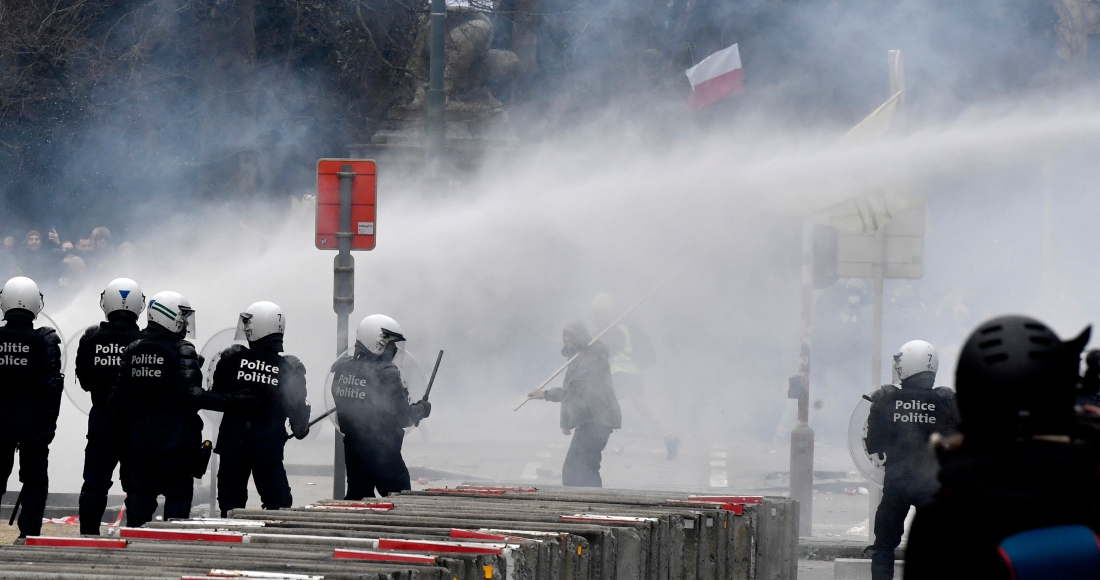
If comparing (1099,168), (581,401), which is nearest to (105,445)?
(581,401)

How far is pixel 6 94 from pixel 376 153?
492 centimetres

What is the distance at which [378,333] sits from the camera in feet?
25.9

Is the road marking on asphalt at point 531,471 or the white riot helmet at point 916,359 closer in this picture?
the white riot helmet at point 916,359

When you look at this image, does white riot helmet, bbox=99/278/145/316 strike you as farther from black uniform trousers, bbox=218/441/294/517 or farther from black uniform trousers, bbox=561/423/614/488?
black uniform trousers, bbox=561/423/614/488

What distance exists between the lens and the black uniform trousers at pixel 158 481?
7562mm

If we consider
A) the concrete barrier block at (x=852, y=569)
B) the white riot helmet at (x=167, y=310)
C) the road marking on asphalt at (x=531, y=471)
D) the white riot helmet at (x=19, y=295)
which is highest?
the white riot helmet at (x=19, y=295)

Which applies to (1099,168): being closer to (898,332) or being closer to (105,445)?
(898,332)

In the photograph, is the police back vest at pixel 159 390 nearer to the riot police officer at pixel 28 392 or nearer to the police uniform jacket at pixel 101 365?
the police uniform jacket at pixel 101 365

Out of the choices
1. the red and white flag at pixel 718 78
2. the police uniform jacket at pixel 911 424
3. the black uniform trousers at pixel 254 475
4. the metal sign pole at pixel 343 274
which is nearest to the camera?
the police uniform jacket at pixel 911 424

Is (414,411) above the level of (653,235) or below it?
below

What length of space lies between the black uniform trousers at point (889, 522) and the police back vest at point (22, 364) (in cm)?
446

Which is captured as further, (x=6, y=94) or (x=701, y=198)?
(x=6, y=94)

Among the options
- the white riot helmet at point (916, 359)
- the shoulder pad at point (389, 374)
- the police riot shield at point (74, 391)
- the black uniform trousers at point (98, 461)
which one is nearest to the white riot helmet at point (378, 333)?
the shoulder pad at point (389, 374)

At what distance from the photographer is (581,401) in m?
10.3
